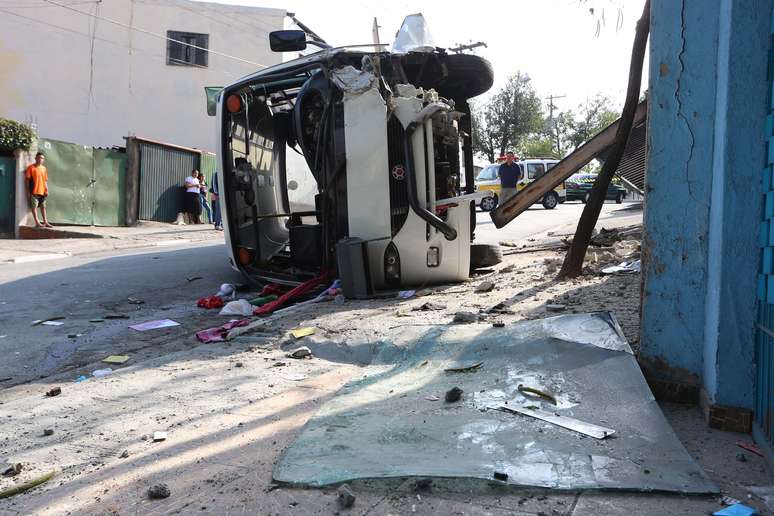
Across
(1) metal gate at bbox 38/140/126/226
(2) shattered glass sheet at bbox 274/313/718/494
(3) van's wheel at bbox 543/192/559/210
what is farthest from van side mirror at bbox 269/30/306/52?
(3) van's wheel at bbox 543/192/559/210

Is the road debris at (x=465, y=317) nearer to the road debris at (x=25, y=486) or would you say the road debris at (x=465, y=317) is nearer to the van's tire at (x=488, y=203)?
the road debris at (x=25, y=486)

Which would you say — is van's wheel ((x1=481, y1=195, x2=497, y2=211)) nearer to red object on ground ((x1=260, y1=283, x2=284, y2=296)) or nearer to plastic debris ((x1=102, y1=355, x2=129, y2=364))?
red object on ground ((x1=260, y1=283, x2=284, y2=296))

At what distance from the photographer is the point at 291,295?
5766 mm

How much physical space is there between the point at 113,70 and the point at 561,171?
23067 millimetres

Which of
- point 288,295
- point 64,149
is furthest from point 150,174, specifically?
point 288,295

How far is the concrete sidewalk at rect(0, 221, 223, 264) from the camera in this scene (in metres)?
11.0

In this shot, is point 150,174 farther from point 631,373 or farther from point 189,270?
point 631,373

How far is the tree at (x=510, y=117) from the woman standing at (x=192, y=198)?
110 feet

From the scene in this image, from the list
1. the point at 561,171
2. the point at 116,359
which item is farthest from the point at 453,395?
the point at 561,171

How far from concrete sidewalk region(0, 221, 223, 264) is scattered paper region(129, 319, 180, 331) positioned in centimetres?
590

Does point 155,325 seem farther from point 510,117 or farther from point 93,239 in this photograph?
point 510,117

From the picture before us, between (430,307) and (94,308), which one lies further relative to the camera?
(94,308)

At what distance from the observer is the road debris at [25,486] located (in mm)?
2197

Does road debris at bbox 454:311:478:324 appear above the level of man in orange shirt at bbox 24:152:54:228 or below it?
below
